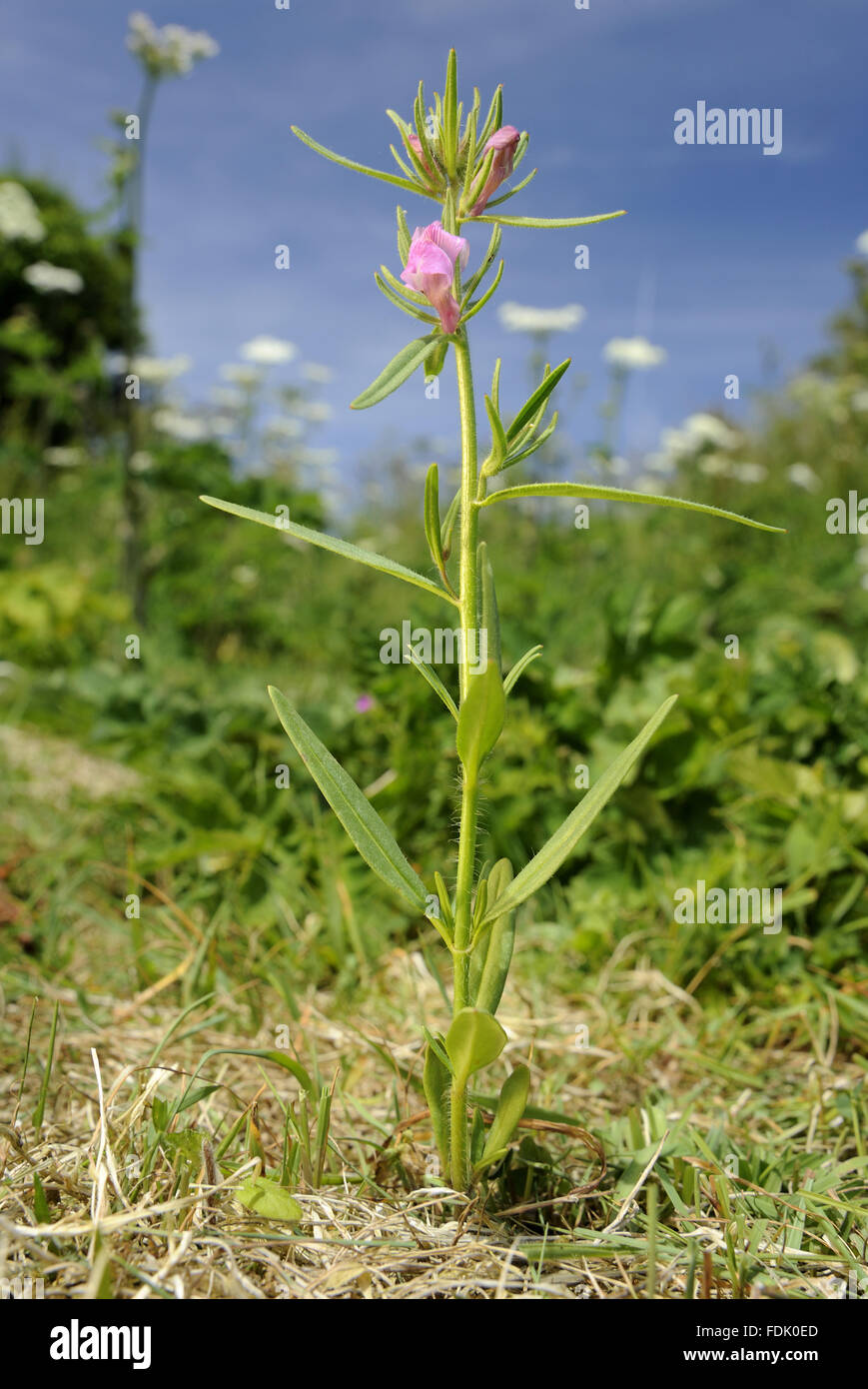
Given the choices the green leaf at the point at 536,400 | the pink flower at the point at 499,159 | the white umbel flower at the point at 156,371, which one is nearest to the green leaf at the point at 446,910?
the green leaf at the point at 536,400

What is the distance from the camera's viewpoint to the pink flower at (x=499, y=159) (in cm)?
99

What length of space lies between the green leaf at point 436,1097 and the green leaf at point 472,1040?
0.18 ft

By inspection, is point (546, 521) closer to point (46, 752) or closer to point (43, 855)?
Answer: point (46, 752)

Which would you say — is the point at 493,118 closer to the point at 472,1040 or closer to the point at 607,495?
the point at 607,495

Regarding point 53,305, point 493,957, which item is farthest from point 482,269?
point 53,305

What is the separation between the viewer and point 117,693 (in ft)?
7.79

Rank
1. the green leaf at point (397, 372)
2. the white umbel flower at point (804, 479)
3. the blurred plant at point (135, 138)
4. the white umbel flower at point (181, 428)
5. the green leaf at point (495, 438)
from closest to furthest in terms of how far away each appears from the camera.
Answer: the green leaf at point (397, 372) < the green leaf at point (495, 438) < the blurred plant at point (135, 138) < the white umbel flower at point (181, 428) < the white umbel flower at point (804, 479)

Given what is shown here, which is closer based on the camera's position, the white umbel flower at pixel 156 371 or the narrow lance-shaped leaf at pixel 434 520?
the narrow lance-shaped leaf at pixel 434 520

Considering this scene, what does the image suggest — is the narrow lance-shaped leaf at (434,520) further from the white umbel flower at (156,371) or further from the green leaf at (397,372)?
the white umbel flower at (156,371)

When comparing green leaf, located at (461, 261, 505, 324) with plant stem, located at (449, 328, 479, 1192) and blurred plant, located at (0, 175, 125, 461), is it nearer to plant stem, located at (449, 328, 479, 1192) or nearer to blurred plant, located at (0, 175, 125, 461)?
plant stem, located at (449, 328, 479, 1192)

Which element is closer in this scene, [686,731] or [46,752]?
[686,731]

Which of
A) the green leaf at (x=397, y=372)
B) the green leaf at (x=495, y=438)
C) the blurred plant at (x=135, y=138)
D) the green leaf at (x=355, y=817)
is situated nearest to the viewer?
the green leaf at (x=397, y=372)
